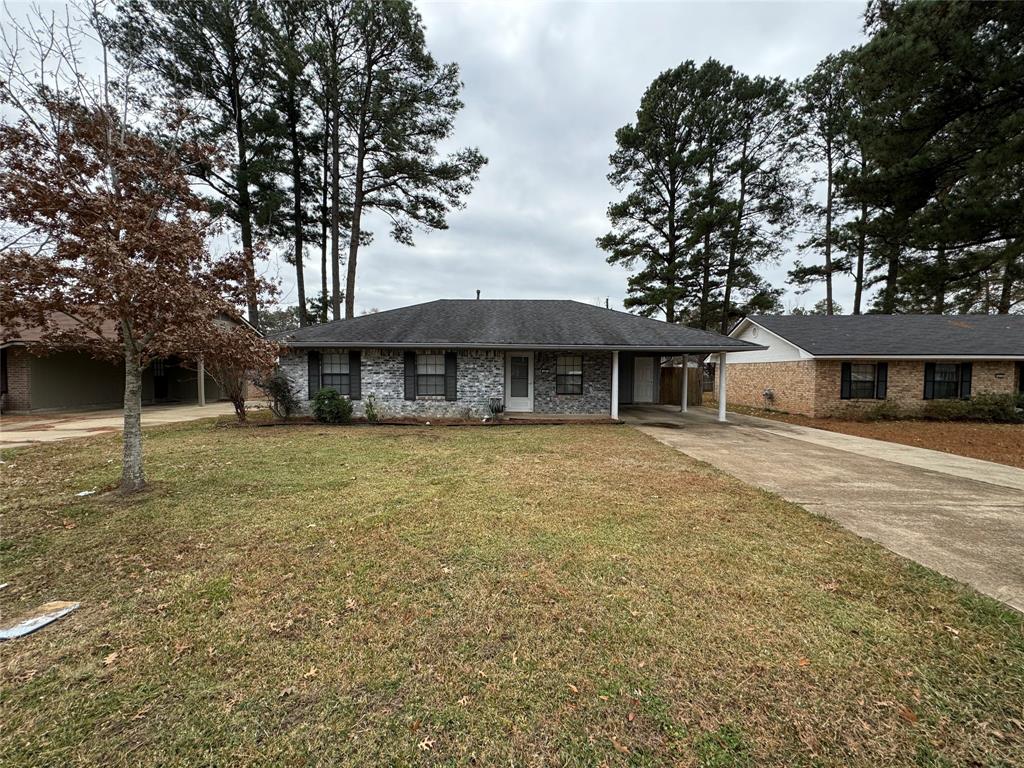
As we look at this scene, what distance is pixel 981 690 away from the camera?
200cm

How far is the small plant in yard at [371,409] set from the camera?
35.9ft

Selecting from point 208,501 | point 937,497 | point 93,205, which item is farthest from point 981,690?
point 93,205

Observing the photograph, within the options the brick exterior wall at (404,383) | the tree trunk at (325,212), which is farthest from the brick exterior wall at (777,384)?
the tree trunk at (325,212)

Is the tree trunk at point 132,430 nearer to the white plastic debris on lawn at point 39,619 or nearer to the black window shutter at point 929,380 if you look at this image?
the white plastic debris on lawn at point 39,619

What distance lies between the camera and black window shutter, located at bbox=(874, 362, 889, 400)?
1298 centimetres

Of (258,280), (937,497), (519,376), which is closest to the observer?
(937,497)

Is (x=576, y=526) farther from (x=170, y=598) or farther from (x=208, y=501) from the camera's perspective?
(x=208, y=501)

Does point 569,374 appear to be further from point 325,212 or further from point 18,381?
A: point 18,381

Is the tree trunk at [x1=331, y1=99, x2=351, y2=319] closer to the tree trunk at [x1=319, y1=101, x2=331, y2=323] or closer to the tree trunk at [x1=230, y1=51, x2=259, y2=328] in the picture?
the tree trunk at [x1=319, y1=101, x2=331, y2=323]

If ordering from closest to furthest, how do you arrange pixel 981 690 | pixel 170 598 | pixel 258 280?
pixel 981 690 < pixel 170 598 < pixel 258 280

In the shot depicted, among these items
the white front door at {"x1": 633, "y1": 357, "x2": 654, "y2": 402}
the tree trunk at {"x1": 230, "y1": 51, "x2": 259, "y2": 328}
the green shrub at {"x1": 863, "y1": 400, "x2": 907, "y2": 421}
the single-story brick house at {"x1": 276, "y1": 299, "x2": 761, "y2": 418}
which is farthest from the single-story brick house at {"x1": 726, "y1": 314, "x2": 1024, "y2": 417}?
the tree trunk at {"x1": 230, "y1": 51, "x2": 259, "y2": 328}

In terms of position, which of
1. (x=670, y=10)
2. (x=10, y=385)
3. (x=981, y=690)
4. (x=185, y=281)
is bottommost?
(x=981, y=690)

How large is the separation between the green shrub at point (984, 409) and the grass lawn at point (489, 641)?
13.1 metres

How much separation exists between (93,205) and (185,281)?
1073 mm
